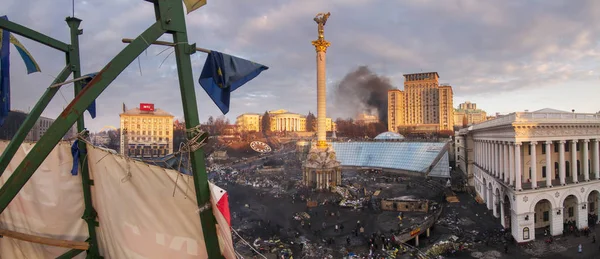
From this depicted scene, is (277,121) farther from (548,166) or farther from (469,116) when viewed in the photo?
(548,166)

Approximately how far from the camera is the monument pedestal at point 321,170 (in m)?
41.3

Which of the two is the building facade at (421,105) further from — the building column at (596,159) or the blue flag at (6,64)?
the blue flag at (6,64)

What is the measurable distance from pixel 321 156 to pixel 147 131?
1427 inches

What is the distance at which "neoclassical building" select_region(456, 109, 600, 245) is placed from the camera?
73.5 feet

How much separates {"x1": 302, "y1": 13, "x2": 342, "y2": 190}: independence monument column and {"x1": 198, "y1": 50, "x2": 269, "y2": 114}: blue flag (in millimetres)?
37518

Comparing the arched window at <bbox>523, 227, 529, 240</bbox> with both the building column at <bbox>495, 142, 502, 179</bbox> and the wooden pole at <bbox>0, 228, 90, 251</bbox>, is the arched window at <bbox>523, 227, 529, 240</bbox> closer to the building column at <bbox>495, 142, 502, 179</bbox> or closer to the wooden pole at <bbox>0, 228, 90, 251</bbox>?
the building column at <bbox>495, 142, 502, 179</bbox>

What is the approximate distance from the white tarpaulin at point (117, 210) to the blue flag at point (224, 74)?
1.12 meters

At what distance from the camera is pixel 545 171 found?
25281 millimetres

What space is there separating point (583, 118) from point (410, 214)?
49.4ft

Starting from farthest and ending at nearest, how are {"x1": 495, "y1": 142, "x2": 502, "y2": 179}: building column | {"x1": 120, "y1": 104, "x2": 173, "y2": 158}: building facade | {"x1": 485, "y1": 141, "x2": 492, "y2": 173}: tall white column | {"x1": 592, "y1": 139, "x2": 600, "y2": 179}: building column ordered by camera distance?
{"x1": 120, "y1": 104, "x2": 173, "y2": 158}: building facade
{"x1": 485, "y1": 141, "x2": 492, "y2": 173}: tall white column
{"x1": 495, "y1": 142, "x2": 502, "y2": 179}: building column
{"x1": 592, "y1": 139, "x2": 600, "y2": 179}: building column

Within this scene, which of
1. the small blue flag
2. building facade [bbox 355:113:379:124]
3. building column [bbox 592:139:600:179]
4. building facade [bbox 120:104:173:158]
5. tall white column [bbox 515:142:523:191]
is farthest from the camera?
building facade [bbox 355:113:379:124]

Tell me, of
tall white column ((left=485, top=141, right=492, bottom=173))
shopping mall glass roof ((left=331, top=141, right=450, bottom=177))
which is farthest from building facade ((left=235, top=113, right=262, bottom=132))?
tall white column ((left=485, top=141, right=492, bottom=173))

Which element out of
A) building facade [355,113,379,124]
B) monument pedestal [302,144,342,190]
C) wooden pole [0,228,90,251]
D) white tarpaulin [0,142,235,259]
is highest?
building facade [355,113,379,124]

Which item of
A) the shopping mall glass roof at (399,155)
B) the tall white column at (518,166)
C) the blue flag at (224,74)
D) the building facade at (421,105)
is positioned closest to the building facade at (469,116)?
the building facade at (421,105)
